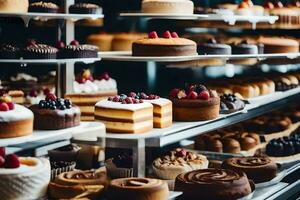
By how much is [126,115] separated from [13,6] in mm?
1166

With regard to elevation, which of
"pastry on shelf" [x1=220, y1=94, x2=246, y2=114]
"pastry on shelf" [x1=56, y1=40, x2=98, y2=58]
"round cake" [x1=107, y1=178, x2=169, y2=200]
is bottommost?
"round cake" [x1=107, y1=178, x2=169, y2=200]

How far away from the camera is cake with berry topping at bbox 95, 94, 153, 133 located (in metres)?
4.21

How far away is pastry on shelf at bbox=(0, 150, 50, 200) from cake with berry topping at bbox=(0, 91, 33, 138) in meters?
0.14

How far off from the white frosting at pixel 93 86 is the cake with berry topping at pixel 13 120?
6.90 ft

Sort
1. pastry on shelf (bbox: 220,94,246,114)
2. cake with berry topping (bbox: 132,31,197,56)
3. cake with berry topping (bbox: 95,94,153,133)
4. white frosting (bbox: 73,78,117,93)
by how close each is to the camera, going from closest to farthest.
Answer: cake with berry topping (bbox: 95,94,153,133)
cake with berry topping (bbox: 132,31,197,56)
pastry on shelf (bbox: 220,94,246,114)
white frosting (bbox: 73,78,117,93)

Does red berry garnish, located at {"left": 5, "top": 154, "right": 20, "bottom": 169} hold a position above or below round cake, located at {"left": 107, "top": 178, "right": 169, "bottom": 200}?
above

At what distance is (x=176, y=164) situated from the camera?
4742 millimetres

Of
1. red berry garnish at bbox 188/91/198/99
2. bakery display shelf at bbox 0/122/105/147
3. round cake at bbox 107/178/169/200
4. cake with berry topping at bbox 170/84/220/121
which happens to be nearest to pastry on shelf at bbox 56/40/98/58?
cake with berry topping at bbox 170/84/220/121

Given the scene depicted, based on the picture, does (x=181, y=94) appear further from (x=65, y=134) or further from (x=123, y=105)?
(x=65, y=134)

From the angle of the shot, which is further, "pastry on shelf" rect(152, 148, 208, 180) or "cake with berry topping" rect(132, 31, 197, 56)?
"cake with berry topping" rect(132, 31, 197, 56)

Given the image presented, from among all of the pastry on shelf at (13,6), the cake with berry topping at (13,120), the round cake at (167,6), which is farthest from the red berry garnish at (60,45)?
the cake with berry topping at (13,120)

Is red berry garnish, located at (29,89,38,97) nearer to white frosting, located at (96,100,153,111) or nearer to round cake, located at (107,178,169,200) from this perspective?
white frosting, located at (96,100,153,111)

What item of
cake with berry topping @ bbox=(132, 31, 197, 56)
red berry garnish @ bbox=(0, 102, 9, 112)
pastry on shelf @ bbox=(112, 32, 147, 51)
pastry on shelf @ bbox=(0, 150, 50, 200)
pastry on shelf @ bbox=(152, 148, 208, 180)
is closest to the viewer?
pastry on shelf @ bbox=(0, 150, 50, 200)

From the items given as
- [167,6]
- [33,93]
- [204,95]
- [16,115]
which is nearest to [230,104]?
[204,95]
